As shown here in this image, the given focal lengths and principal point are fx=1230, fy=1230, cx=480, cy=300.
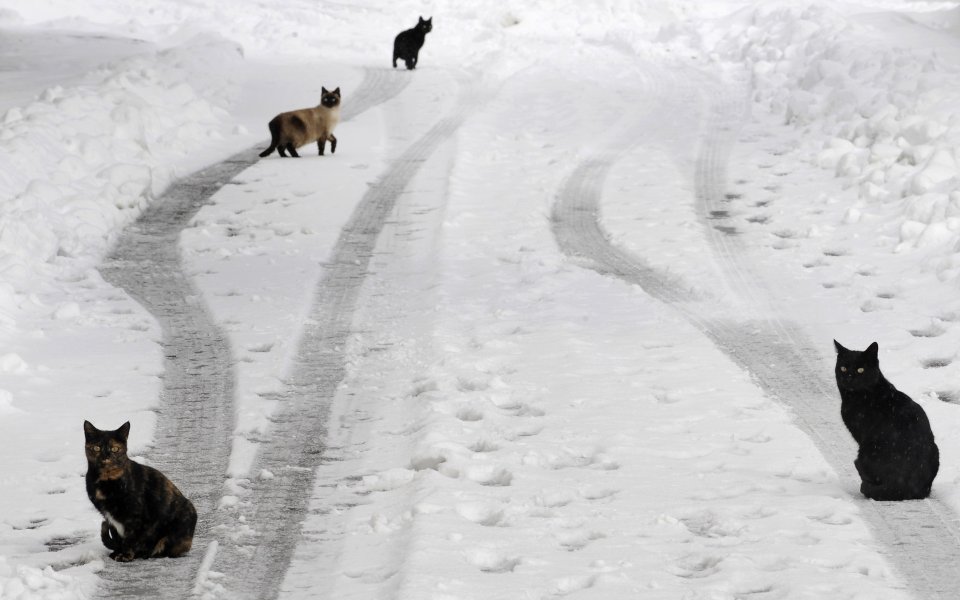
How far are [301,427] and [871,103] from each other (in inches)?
427

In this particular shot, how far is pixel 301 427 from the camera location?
27.2 ft

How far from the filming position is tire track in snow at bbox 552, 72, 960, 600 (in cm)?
630

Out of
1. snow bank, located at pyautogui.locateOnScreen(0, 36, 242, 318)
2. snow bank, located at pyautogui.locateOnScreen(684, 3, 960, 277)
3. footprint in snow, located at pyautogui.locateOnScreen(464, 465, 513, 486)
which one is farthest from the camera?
snow bank, located at pyautogui.locateOnScreen(684, 3, 960, 277)

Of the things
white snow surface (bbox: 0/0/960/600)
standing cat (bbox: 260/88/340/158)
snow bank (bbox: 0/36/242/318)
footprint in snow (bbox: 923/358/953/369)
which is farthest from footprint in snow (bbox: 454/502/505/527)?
standing cat (bbox: 260/88/340/158)

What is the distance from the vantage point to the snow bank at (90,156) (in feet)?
39.3

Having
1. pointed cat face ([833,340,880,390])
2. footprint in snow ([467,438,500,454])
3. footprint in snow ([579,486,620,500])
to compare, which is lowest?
footprint in snow ([467,438,500,454])

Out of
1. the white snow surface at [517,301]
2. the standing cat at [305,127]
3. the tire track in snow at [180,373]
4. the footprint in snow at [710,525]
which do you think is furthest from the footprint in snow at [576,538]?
the standing cat at [305,127]

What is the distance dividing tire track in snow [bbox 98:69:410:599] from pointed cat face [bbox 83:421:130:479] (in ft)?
1.89

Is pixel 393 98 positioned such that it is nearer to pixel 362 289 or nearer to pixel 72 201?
pixel 72 201

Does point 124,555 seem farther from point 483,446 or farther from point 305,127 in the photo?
point 305,127

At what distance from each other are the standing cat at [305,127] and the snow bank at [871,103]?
251 inches

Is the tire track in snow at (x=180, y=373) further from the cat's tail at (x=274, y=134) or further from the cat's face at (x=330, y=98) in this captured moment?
the cat's face at (x=330, y=98)

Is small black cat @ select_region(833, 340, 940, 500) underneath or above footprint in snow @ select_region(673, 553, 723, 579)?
above

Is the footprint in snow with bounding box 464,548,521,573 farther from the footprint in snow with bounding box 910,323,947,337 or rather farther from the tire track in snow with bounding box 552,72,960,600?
the footprint in snow with bounding box 910,323,947,337
